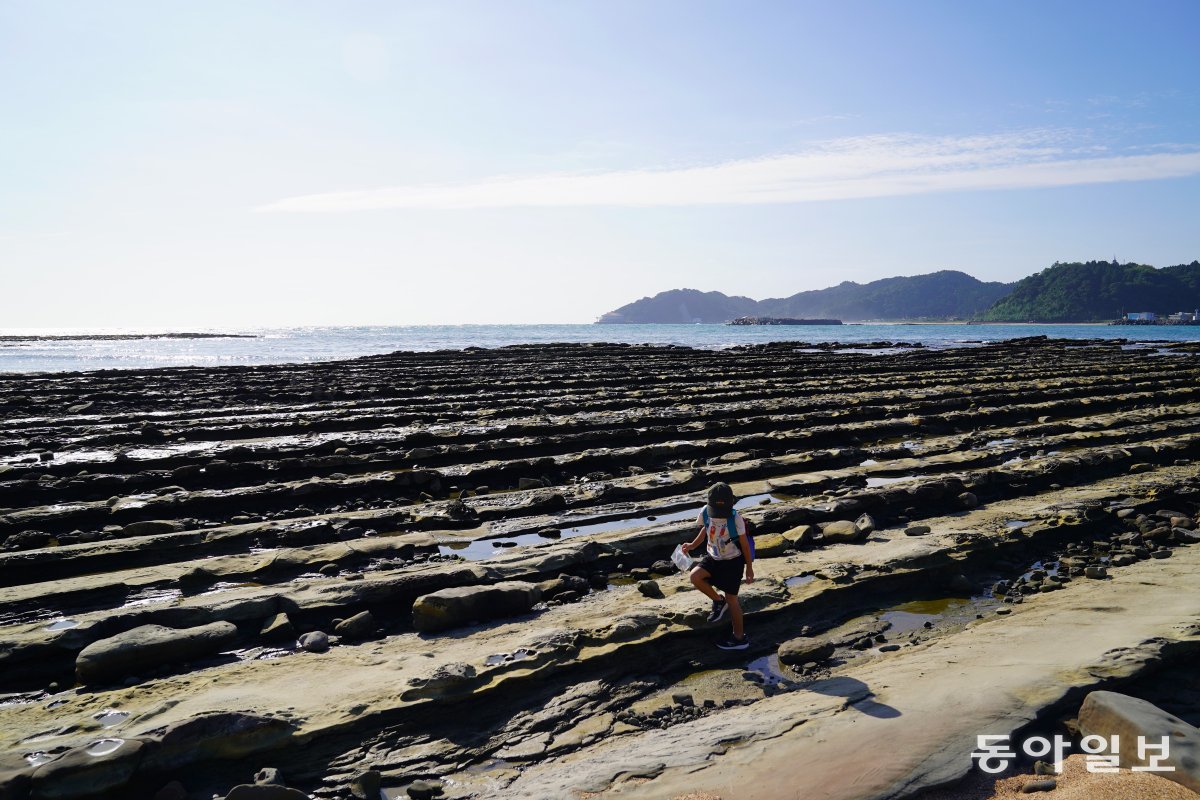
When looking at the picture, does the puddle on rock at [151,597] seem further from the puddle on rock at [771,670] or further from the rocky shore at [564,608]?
the puddle on rock at [771,670]

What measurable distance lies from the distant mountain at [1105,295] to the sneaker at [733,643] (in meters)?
181

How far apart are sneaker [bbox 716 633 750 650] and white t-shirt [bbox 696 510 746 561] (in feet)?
2.25

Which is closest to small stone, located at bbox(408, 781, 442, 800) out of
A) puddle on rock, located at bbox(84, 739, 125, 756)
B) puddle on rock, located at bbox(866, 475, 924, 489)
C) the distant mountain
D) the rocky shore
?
the rocky shore

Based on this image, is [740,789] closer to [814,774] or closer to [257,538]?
[814,774]

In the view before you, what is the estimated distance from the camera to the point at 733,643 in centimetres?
625

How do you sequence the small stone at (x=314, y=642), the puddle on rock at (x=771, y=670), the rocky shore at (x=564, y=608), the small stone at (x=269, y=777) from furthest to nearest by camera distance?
the small stone at (x=314, y=642) → the puddle on rock at (x=771, y=670) → the rocky shore at (x=564, y=608) → the small stone at (x=269, y=777)

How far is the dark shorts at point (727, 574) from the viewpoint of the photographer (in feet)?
21.0

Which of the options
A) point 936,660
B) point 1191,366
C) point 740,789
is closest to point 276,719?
point 740,789

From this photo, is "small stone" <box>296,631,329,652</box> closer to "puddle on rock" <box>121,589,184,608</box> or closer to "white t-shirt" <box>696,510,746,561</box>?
"puddle on rock" <box>121,589,184,608</box>

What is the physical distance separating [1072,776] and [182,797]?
537cm

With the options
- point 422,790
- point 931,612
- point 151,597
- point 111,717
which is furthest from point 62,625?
point 931,612

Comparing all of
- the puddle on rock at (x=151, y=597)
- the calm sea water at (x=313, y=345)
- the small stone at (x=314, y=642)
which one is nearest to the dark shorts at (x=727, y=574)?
the small stone at (x=314, y=642)

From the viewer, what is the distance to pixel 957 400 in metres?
20.7

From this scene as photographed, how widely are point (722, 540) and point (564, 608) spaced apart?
1.74 meters
